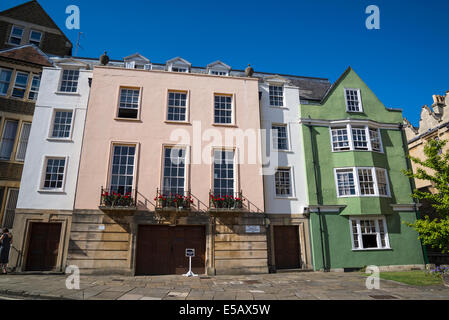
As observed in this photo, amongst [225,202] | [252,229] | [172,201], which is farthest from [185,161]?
[252,229]

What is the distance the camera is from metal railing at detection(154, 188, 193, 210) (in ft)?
48.2

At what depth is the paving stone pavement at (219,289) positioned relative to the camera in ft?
30.2

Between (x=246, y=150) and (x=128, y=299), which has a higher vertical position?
(x=246, y=150)

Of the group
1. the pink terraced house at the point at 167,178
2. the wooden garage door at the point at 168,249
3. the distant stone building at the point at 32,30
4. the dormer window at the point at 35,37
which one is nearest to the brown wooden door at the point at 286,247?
the pink terraced house at the point at 167,178

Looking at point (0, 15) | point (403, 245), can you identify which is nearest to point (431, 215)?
point (403, 245)

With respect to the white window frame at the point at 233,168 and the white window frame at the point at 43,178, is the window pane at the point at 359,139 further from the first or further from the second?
the white window frame at the point at 43,178

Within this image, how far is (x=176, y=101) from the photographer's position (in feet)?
57.6

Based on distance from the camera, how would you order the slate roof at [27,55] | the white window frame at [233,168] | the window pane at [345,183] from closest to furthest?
1. the white window frame at [233,168]
2. the window pane at [345,183]
3. the slate roof at [27,55]

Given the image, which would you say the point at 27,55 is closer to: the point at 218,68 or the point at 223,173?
the point at 218,68

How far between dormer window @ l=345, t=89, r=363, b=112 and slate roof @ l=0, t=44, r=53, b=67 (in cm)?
2165

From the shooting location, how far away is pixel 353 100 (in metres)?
20.1

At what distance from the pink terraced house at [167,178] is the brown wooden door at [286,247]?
170 centimetres

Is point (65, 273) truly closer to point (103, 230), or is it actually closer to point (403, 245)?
point (103, 230)
